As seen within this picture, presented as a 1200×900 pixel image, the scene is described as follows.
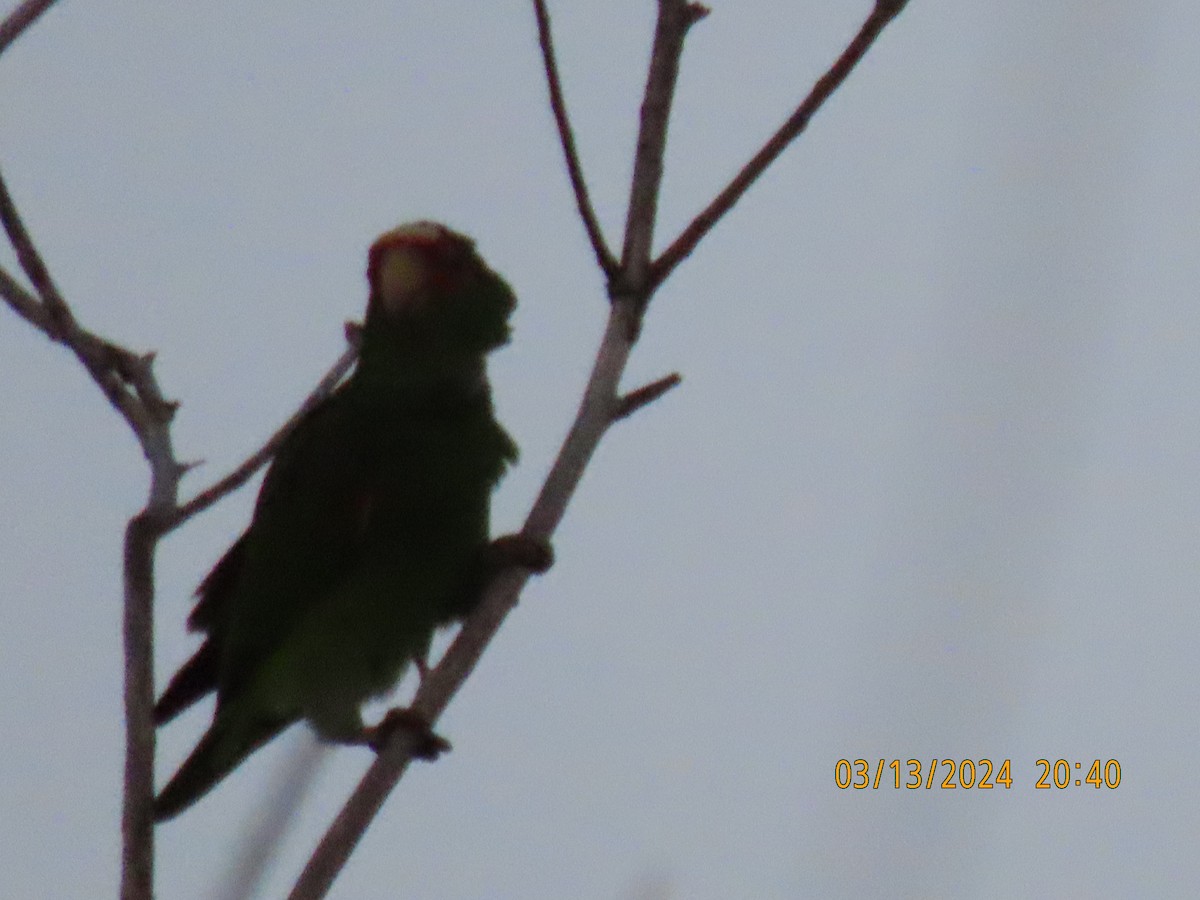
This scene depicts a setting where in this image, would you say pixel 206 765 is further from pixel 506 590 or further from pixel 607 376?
pixel 607 376

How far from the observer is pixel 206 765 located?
300cm

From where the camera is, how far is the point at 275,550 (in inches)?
119

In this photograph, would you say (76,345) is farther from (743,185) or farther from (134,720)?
(743,185)

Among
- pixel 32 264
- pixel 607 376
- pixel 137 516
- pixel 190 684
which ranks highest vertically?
pixel 607 376

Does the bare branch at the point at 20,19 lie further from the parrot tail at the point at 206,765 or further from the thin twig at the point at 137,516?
the parrot tail at the point at 206,765

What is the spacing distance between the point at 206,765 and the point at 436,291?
999 mm

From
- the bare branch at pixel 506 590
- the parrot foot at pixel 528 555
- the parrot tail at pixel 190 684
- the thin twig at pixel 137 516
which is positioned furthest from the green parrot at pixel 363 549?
the thin twig at pixel 137 516

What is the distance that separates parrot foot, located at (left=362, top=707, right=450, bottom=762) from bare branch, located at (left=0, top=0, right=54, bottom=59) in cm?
89

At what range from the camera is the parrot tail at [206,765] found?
2.97 meters

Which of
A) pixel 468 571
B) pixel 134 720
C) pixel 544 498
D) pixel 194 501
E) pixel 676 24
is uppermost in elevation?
pixel 676 24

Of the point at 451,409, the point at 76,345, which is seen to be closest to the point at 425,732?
the point at 76,345

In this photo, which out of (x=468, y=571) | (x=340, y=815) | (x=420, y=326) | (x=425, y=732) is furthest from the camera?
(x=420, y=326)

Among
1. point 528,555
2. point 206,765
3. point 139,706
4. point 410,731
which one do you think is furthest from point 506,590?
point 206,765

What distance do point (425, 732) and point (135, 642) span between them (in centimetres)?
47
